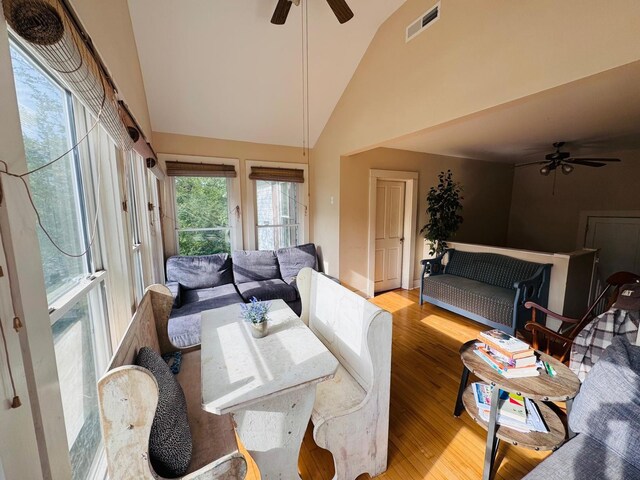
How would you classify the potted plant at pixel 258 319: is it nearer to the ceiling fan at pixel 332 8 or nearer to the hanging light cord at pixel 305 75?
the ceiling fan at pixel 332 8

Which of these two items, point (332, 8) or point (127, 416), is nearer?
point (127, 416)

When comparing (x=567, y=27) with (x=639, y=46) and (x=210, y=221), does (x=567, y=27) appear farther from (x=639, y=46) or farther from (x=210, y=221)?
(x=210, y=221)

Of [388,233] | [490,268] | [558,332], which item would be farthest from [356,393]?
[388,233]

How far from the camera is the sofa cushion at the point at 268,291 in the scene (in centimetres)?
317

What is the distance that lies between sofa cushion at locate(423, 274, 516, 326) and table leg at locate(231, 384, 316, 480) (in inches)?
103

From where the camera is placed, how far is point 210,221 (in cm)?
378

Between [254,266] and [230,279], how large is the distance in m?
0.37

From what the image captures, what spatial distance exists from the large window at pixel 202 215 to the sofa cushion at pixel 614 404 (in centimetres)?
387

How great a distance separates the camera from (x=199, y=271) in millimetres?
3365

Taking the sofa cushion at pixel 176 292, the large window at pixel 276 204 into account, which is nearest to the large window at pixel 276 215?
the large window at pixel 276 204

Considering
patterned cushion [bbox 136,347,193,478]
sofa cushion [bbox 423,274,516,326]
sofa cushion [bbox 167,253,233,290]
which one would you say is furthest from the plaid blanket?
sofa cushion [bbox 167,253,233,290]

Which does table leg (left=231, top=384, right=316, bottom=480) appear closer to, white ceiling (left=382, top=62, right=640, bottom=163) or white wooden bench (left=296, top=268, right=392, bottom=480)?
white wooden bench (left=296, top=268, right=392, bottom=480)

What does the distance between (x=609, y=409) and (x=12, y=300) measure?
2.22 m

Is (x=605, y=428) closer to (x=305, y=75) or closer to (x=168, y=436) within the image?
(x=168, y=436)
